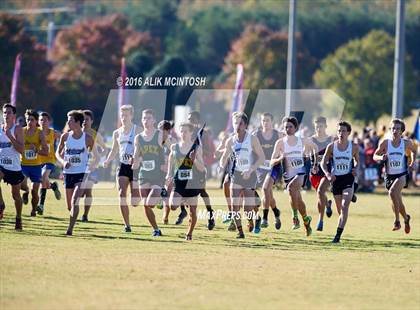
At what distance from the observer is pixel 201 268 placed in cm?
1527

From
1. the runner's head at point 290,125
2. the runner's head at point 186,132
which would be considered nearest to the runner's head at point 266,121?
the runner's head at point 290,125

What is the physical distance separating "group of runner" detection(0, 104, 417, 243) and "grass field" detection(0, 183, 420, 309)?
0.59 m

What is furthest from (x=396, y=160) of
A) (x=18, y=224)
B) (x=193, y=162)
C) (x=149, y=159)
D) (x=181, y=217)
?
(x=18, y=224)

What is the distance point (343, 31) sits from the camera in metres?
94.6

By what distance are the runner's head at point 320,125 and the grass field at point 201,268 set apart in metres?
1.99

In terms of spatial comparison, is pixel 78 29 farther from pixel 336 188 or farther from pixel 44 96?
pixel 336 188

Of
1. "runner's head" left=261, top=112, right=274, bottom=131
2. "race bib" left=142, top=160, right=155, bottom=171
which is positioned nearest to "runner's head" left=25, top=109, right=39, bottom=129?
"race bib" left=142, top=160, right=155, bottom=171

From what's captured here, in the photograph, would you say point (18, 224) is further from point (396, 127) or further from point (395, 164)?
point (396, 127)

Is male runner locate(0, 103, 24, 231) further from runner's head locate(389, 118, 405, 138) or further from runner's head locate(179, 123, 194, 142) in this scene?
runner's head locate(389, 118, 405, 138)

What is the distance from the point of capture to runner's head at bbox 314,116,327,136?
71.9 ft

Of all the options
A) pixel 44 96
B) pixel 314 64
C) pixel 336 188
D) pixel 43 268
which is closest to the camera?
pixel 43 268

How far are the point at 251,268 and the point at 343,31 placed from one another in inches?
3182

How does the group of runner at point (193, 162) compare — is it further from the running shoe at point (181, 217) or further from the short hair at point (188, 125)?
the running shoe at point (181, 217)

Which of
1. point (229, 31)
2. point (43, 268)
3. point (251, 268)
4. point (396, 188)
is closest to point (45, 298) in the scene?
point (43, 268)
